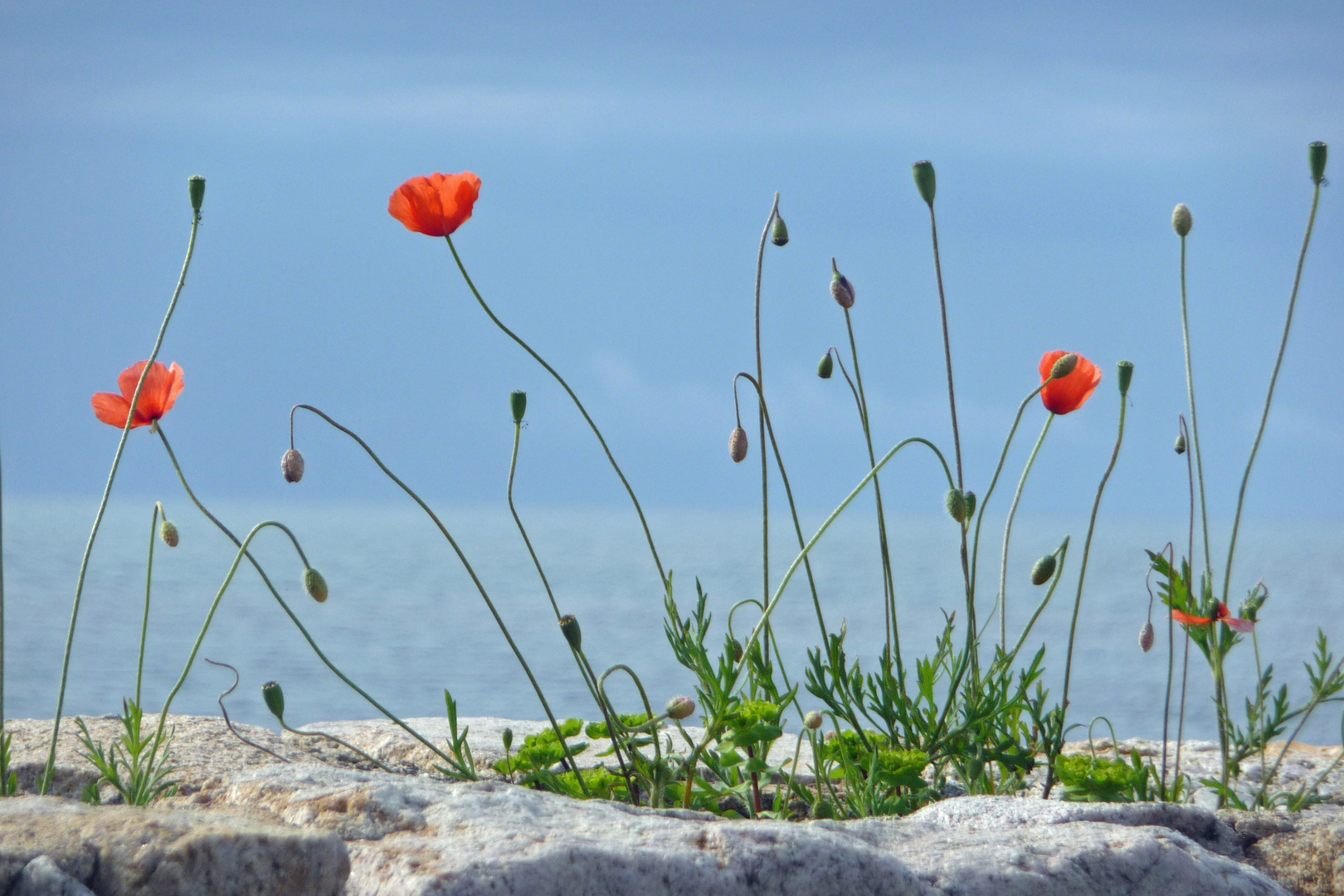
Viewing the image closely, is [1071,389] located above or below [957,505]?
above

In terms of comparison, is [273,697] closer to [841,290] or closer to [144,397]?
[144,397]

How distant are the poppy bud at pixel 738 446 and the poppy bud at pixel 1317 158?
66.9 inches

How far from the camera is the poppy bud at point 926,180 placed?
261 cm

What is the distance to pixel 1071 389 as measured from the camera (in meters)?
2.67

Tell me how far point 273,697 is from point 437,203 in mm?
1168

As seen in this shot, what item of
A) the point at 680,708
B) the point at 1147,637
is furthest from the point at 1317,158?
the point at 680,708

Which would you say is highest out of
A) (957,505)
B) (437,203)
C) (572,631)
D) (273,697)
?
(437,203)

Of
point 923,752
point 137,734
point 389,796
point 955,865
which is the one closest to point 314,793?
point 389,796

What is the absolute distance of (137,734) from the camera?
7.49 ft

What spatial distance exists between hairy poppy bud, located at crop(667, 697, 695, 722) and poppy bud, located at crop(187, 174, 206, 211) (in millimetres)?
1413

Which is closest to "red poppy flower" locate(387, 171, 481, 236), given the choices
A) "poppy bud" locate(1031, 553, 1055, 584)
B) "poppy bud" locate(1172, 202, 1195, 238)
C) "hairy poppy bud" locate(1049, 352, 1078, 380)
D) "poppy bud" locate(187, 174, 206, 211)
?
"poppy bud" locate(187, 174, 206, 211)

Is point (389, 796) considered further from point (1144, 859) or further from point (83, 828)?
point (1144, 859)

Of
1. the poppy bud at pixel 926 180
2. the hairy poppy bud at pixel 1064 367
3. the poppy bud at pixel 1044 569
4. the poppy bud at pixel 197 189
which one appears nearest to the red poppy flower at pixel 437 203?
the poppy bud at pixel 197 189

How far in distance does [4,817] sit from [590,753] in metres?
1.98
